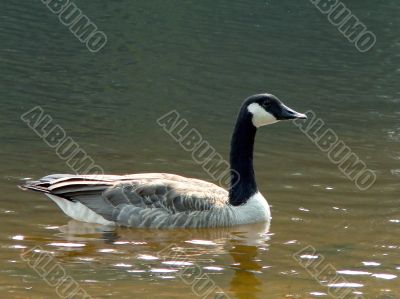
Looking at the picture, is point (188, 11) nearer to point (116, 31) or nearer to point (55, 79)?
point (116, 31)

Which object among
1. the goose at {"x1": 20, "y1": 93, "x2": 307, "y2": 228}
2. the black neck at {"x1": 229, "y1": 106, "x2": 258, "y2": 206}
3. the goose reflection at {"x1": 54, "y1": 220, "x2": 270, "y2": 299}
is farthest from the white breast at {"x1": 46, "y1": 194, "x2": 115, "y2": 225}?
the black neck at {"x1": 229, "y1": 106, "x2": 258, "y2": 206}

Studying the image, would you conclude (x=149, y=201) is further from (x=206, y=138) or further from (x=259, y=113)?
(x=206, y=138)

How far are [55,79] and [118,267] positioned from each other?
15.1 m

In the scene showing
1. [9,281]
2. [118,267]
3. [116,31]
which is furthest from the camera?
[116,31]

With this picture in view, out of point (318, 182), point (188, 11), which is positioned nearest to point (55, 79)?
point (318, 182)

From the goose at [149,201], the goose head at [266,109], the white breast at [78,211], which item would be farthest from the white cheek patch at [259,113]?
the white breast at [78,211]

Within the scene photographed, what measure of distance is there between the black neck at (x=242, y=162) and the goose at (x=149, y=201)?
0.55 feet

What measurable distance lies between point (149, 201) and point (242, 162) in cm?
190

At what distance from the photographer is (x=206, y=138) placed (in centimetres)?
2070

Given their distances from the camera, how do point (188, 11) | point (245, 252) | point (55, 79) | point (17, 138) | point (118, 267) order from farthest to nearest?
point (188, 11), point (55, 79), point (17, 138), point (245, 252), point (118, 267)

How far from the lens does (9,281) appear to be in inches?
446

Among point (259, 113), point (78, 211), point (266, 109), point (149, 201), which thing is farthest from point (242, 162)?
point (78, 211)

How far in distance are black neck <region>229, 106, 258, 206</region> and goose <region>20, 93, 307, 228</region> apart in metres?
0.17

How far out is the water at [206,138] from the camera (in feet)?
40.0
